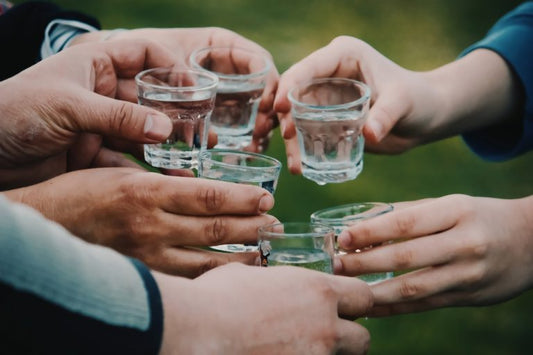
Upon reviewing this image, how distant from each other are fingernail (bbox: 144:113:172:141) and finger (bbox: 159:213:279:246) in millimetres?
234

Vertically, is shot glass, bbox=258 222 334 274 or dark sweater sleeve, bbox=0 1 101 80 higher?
shot glass, bbox=258 222 334 274

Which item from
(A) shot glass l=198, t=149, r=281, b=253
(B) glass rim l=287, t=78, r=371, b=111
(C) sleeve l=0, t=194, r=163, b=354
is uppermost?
(C) sleeve l=0, t=194, r=163, b=354

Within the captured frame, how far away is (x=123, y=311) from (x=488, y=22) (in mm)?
6549

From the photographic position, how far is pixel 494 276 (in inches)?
96.0

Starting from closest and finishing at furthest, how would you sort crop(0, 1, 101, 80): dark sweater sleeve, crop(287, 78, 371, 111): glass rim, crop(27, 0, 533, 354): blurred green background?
crop(287, 78, 371, 111): glass rim
crop(0, 1, 101, 80): dark sweater sleeve
crop(27, 0, 533, 354): blurred green background

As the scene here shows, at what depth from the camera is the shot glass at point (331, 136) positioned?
8.23ft

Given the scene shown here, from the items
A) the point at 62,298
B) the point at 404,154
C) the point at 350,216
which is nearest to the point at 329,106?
the point at 350,216

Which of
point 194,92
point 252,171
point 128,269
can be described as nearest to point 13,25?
point 194,92

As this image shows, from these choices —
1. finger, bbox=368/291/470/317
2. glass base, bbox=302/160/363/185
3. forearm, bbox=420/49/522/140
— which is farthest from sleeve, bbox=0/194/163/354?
forearm, bbox=420/49/522/140

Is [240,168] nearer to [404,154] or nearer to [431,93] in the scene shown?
[431,93]

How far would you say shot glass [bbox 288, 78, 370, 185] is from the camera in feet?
8.23

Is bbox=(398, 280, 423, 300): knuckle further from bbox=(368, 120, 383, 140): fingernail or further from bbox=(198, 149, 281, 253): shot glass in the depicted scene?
bbox=(368, 120, 383, 140): fingernail

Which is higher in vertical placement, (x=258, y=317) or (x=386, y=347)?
(x=258, y=317)

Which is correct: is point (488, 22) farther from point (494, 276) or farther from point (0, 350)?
point (0, 350)
